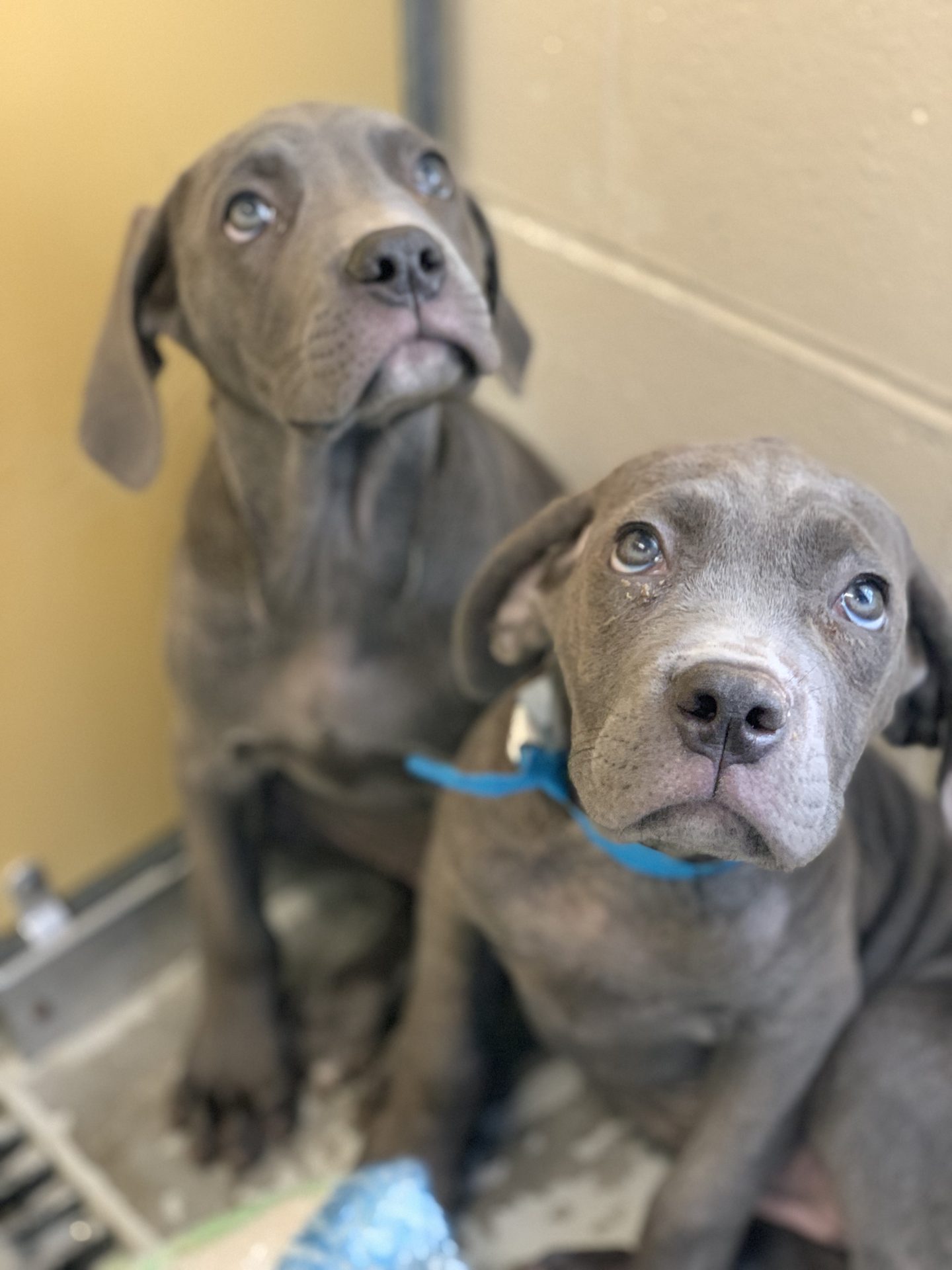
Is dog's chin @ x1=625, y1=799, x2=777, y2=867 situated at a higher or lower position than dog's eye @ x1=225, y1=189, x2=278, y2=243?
lower

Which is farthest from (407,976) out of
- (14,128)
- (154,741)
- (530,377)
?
(14,128)

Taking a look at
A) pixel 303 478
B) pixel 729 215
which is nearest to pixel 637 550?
pixel 303 478

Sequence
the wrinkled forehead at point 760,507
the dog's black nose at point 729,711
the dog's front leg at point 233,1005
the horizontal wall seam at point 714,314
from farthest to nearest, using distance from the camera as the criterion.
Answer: the dog's front leg at point 233,1005
the horizontal wall seam at point 714,314
the wrinkled forehead at point 760,507
the dog's black nose at point 729,711

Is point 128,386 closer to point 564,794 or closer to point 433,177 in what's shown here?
point 433,177

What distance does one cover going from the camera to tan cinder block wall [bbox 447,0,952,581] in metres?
1.97

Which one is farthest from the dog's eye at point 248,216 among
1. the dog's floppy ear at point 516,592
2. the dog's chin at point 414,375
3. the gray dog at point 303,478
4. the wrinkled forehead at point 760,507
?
the wrinkled forehead at point 760,507

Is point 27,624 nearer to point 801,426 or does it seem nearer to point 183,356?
point 183,356

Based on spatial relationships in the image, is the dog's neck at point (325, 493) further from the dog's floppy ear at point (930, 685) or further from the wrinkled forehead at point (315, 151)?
the dog's floppy ear at point (930, 685)

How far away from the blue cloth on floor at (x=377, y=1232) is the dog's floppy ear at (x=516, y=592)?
0.68 metres

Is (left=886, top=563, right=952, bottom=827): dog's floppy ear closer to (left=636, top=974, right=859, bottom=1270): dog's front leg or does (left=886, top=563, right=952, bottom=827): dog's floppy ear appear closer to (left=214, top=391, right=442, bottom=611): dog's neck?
(left=636, top=974, right=859, bottom=1270): dog's front leg

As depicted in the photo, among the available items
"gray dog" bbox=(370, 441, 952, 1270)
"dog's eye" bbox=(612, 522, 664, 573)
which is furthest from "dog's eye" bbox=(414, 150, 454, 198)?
"dog's eye" bbox=(612, 522, 664, 573)

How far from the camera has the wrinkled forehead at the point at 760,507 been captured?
147cm

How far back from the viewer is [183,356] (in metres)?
2.49

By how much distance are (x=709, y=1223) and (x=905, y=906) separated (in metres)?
0.57
